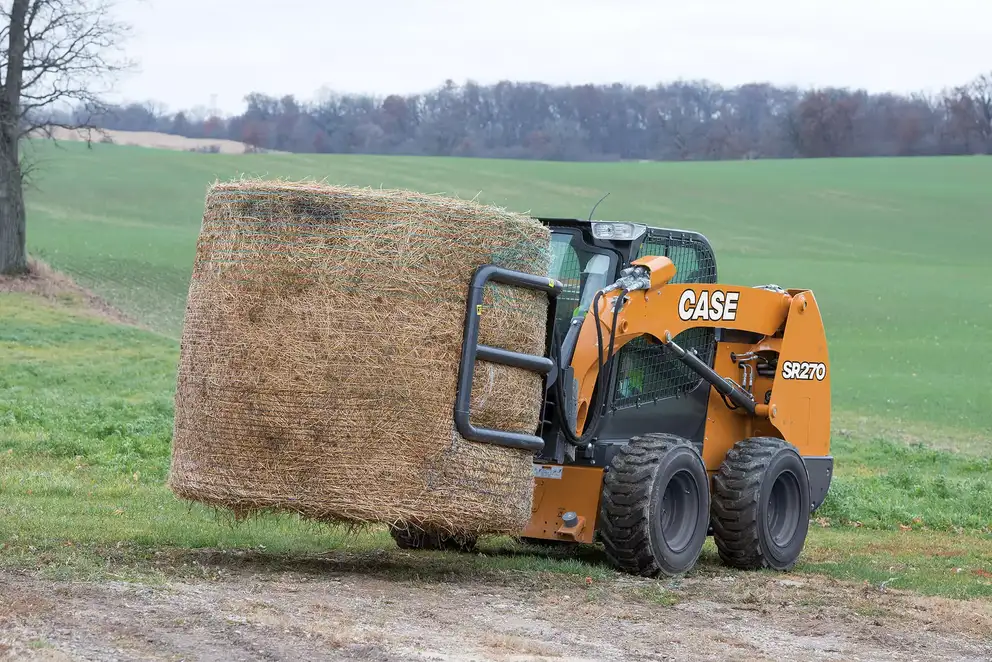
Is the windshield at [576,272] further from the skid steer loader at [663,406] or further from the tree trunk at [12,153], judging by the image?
the tree trunk at [12,153]

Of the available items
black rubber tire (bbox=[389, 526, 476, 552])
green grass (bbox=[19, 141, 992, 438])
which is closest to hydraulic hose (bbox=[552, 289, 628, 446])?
black rubber tire (bbox=[389, 526, 476, 552])

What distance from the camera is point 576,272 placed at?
954 centimetres

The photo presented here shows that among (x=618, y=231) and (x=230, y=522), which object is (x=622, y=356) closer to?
(x=618, y=231)

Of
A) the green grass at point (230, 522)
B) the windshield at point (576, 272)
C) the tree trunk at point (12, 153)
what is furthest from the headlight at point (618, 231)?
the tree trunk at point (12, 153)

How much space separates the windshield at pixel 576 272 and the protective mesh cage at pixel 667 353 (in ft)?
1.02

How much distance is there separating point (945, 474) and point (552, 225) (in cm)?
911

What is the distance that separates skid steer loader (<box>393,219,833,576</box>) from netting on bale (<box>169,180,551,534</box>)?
0.68ft

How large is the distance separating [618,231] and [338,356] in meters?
2.81

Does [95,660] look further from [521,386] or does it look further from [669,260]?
[669,260]

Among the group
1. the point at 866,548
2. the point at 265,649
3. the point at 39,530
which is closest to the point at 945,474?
the point at 866,548

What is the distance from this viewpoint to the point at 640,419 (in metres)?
9.63

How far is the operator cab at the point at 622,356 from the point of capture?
29.5ft

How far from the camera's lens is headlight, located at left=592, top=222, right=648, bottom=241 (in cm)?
943

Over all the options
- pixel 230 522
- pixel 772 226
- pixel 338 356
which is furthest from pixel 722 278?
pixel 338 356
